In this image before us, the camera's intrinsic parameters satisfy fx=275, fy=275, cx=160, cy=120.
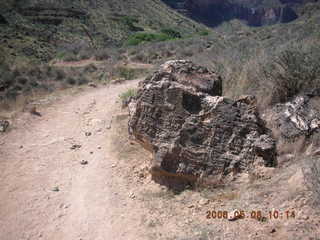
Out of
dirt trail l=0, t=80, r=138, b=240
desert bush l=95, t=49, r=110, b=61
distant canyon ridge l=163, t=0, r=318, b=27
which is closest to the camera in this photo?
dirt trail l=0, t=80, r=138, b=240

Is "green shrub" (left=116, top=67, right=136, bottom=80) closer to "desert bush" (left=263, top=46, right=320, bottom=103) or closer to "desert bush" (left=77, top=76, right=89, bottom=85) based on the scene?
"desert bush" (left=77, top=76, right=89, bottom=85)

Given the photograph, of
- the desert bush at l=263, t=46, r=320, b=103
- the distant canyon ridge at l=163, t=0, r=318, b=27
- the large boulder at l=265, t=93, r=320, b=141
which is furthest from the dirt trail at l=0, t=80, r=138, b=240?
the distant canyon ridge at l=163, t=0, r=318, b=27

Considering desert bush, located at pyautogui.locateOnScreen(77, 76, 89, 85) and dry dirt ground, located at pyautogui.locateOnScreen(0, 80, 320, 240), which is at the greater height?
dry dirt ground, located at pyautogui.locateOnScreen(0, 80, 320, 240)

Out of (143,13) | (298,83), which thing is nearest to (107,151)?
(298,83)

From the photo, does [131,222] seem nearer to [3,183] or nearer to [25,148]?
[3,183]

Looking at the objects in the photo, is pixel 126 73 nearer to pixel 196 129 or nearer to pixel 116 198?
pixel 196 129

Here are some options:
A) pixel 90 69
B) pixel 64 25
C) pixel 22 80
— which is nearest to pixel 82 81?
pixel 22 80

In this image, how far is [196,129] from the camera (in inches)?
150

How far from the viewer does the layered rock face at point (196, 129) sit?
356 centimetres

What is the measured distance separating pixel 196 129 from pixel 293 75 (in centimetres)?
190

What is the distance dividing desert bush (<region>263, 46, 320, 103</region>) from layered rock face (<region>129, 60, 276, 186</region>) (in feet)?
2.72

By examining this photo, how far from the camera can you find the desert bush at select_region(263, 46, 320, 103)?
4207 millimetres

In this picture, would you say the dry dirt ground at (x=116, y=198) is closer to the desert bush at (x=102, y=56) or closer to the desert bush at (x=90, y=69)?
the desert bush at (x=90, y=69)

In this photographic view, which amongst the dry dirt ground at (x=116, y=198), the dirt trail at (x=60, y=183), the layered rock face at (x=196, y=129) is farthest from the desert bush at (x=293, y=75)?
the dirt trail at (x=60, y=183)
